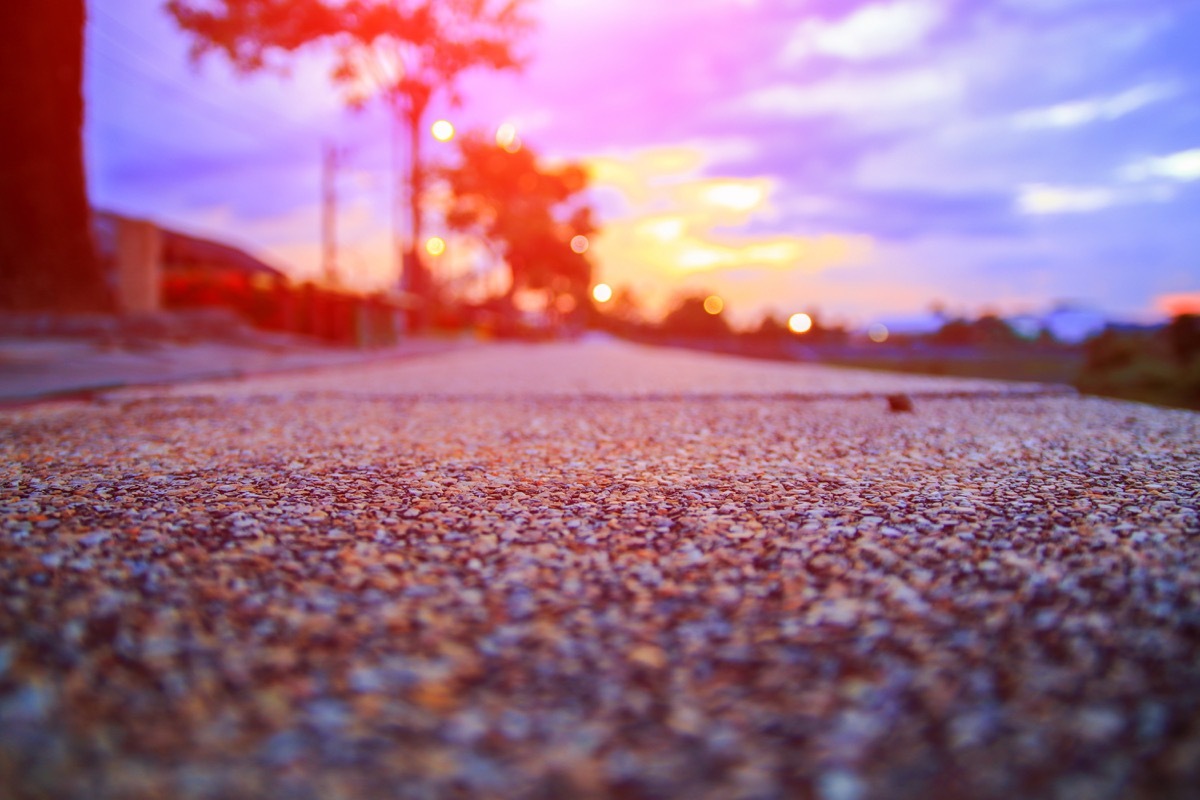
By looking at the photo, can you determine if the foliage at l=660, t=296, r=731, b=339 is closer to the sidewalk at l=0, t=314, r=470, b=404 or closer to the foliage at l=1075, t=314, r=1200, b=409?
the foliage at l=1075, t=314, r=1200, b=409

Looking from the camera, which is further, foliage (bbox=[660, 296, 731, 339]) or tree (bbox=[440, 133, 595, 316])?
foliage (bbox=[660, 296, 731, 339])

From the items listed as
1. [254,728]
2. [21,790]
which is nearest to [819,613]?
[254,728]

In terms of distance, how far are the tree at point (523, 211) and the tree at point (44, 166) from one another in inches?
806

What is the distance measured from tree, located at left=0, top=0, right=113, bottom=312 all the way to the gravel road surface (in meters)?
7.19

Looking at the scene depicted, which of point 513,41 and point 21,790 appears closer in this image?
point 21,790

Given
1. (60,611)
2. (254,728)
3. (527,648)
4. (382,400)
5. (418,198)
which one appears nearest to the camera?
(254,728)

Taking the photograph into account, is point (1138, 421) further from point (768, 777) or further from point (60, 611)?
point (60, 611)

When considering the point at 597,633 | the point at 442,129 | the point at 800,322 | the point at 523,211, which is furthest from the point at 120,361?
the point at 523,211

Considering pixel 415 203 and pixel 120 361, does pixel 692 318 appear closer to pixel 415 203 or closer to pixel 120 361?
pixel 415 203

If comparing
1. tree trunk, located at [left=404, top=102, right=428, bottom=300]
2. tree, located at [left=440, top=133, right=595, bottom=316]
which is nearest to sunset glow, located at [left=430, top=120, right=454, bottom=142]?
tree trunk, located at [left=404, top=102, right=428, bottom=300]

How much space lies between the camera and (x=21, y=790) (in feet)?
3.71

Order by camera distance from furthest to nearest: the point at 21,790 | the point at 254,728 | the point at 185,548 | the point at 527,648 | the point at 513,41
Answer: the point at 513,41 < the point at 185,548 < the point at 527,648 < the point at 254,728 < the point at 21,790

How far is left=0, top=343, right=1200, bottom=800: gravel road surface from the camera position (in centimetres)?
119

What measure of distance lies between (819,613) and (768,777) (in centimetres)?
57
